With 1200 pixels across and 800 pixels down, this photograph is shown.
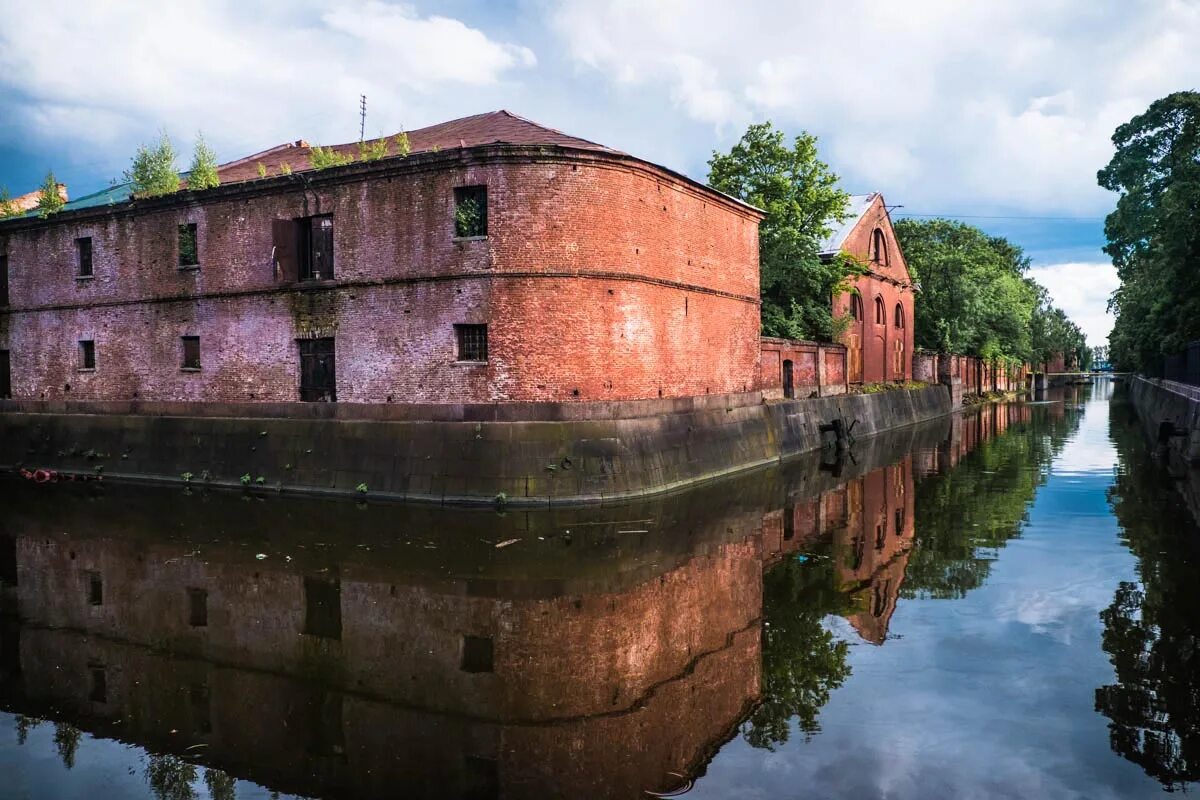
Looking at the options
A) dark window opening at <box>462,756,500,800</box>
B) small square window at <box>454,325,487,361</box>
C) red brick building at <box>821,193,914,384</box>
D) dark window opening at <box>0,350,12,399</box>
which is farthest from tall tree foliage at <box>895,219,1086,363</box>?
dark window opening at <box>462,756,500,800</box>

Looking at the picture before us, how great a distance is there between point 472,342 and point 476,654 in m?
9.76

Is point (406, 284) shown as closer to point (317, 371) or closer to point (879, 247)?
point (317, 371)

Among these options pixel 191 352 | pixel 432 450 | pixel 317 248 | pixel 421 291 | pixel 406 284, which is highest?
pixel 317 248

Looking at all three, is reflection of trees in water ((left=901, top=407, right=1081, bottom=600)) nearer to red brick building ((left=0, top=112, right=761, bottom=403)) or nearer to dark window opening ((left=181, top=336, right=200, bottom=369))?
red brick building ((left=0, top=112, right=761, bottom=403))

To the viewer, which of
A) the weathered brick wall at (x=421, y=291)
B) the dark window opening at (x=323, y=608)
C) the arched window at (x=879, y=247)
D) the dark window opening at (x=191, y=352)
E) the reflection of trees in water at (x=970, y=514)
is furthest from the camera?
the arched window at (x=879, y=247)

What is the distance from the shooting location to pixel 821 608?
9609 mm

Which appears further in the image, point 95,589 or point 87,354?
point 87,354

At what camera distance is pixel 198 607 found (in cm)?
972

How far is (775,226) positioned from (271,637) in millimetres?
25342

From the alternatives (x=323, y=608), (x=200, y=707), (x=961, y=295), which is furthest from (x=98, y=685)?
(x=961, y=295)

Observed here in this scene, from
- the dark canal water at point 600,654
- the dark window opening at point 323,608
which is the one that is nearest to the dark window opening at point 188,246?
the dark canal water at point 600,654

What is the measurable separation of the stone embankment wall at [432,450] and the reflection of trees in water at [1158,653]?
861 centimetres

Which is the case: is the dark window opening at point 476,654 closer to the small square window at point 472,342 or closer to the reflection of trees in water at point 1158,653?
the reflection of trees in water at point 1158,653

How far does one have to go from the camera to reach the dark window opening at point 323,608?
8.84 metres
